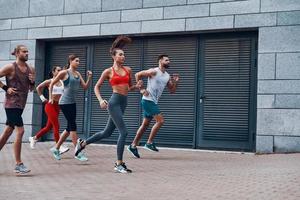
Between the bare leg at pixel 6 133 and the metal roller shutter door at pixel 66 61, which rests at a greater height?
the metal roller shutter door at pixel 66 61

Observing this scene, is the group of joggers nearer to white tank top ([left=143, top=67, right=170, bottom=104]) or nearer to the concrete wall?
white tank top ([left=143, top=67, right=170, bottom=104])

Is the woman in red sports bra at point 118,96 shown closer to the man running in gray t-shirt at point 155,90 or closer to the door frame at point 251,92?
the man running in gray t-shirt at point 155,90

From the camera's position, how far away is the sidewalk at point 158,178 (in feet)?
20.0

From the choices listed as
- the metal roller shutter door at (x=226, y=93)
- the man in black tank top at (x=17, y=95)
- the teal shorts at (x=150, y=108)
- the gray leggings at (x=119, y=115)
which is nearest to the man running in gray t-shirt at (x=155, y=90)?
the teal shorts at (x=150, y=108)

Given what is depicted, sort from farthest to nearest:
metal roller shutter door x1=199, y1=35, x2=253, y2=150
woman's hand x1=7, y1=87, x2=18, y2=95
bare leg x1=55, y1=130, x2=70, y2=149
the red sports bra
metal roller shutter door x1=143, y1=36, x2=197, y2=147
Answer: metal roller shutter door x1=143, y1=36, x2=197, y2=147
metal roller shutter door x1=199, y1=35, x2=253, y2=150
bare leg x1=55, y1=130, x2=70, y2=149
the red sports bra
woman's hand x1=7, y1=87, x2=18, y2=95

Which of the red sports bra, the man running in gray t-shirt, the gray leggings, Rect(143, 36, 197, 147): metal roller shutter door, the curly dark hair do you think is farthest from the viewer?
Rect(143, 36, 197, 147): metal roller shutter door

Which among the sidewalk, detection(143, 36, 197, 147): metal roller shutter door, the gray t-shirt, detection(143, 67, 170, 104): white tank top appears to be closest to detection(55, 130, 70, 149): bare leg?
the sidewalk

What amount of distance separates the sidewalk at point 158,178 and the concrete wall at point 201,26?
0.95 metres

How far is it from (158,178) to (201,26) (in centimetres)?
552

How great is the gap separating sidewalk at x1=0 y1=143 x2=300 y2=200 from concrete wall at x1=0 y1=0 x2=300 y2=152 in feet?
3.11

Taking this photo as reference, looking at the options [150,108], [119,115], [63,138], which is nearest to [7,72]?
[119,115]

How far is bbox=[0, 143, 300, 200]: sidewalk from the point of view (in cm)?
610

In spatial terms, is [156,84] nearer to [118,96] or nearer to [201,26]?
[118,96]

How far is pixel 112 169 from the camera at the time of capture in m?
8.46
